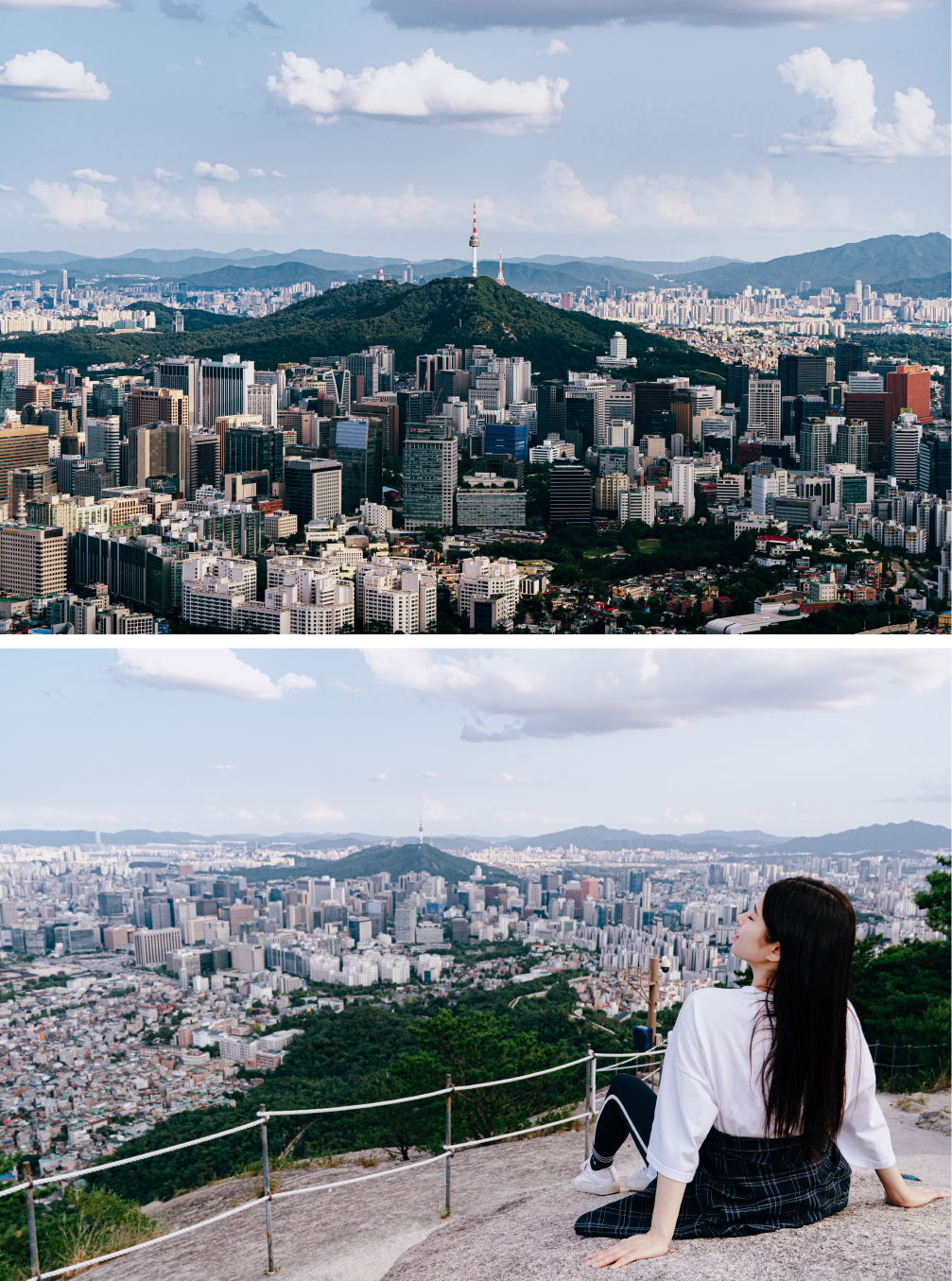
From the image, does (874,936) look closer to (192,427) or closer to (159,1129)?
(159,1129)

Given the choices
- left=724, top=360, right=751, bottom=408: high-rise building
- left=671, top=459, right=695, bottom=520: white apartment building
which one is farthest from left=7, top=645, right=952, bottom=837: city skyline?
left=724, top=360, right=751, bottom=408: high-rise building

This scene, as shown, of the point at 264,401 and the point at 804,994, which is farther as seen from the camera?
the point at 264,401

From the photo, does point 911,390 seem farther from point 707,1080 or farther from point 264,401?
point 707,1080

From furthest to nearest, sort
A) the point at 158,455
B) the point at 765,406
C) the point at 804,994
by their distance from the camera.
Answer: the point at 765,406 → the point at 158,455 → the point at 804,994

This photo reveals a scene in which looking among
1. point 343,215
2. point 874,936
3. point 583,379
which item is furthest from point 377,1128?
point 583,379

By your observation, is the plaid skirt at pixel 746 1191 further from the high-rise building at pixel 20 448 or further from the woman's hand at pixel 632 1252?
the high-rise building at pixel 20 448

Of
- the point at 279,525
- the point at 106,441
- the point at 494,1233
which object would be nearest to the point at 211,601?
the point at 279,525

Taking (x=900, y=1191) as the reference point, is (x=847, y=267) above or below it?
above
